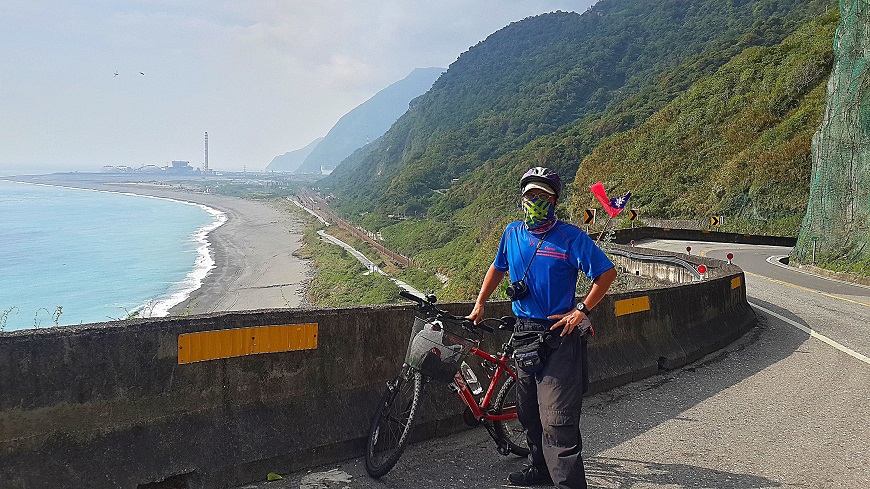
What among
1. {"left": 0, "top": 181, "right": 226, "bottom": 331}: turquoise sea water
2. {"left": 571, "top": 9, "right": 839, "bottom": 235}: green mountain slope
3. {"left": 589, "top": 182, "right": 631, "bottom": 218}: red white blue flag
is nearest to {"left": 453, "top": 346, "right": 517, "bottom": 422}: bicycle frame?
{"left": 0, "top": 181, "right": 226, "bottom": 331}: turquoise sea water

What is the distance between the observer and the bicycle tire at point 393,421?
4.73 meters

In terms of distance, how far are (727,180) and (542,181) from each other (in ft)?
162

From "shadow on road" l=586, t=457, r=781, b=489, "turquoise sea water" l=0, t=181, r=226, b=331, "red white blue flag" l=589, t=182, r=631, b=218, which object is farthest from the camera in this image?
"turquoise sea water" l=0, t=181, r=226, b=331

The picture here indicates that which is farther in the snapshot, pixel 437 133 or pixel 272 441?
pixel 437 133

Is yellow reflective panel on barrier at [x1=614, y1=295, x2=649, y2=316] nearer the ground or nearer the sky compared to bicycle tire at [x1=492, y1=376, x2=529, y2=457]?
nearer the sky

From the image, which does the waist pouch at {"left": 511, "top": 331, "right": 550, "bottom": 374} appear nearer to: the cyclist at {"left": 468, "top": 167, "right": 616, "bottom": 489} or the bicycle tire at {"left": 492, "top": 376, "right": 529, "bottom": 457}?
the cyclist at {"left": 468, "top": 167, "right": 616, "bottom": 489}

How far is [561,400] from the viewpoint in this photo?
4328 mm

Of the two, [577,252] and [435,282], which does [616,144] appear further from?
[577,252]

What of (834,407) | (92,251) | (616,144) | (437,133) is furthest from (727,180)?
(437,133)

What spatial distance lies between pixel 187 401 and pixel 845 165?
25.4m

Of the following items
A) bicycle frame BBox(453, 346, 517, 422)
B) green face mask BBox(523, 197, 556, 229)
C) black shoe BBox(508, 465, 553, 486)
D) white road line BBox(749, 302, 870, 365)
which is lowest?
white road line BBox(749, 302, 870, 365)

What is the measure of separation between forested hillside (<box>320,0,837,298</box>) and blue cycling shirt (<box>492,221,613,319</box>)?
3894 cm

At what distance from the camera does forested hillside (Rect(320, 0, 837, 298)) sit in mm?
51219

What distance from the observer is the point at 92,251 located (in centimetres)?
7925
